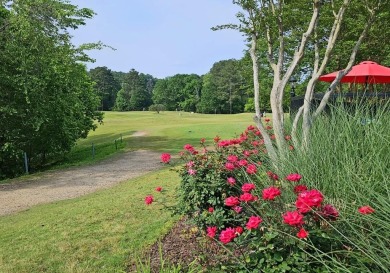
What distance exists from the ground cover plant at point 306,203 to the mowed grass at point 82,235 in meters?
0.67

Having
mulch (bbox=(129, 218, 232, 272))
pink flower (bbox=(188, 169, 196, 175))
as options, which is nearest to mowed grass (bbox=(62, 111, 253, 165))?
mulch (bbox=(129, 218, 232, 272))

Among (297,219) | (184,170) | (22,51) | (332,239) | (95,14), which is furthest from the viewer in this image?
(95,14)

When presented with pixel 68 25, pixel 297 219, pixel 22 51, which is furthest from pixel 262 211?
pixel 68 25

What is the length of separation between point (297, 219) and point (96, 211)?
15.9ft

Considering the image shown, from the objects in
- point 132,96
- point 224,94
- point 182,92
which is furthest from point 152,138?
point 182,92

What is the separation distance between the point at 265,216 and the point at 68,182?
29.8 ft

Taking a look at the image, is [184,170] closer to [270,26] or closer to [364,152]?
[364,152]

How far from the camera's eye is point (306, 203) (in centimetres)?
177

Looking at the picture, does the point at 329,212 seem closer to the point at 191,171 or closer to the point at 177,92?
the point at 191,171

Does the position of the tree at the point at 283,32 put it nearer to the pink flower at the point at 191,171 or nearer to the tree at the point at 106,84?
the pink flower at the point at 191,171

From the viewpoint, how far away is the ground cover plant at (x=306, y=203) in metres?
1.86

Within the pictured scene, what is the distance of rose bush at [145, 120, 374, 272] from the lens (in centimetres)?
187

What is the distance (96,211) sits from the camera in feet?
19.7

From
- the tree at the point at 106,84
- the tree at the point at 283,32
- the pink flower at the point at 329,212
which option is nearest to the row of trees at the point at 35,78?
the tree at the point at 283,32
